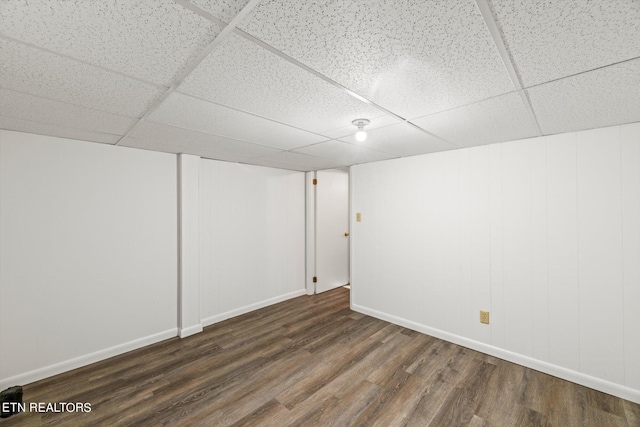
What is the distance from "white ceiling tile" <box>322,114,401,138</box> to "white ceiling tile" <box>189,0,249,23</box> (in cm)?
121

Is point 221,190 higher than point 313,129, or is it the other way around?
point 313,129

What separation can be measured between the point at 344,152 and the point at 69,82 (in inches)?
92.2

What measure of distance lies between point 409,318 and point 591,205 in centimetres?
213

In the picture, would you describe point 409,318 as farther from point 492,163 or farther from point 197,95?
point 197,95

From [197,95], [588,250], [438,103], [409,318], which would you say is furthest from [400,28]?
[409,318]

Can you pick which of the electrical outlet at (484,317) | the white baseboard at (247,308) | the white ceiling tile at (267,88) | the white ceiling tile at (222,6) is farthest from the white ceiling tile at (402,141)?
the white baseboard at (247,308)

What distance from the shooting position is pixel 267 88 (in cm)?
148

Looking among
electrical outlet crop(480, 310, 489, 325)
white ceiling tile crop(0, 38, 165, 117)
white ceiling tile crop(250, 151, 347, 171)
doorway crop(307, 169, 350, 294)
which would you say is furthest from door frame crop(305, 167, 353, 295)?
white ceiling tile crop(0, 38, 165, 117)

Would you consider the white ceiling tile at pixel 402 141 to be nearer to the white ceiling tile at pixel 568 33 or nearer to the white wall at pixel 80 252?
the white ceiling tile at pixel 568 33

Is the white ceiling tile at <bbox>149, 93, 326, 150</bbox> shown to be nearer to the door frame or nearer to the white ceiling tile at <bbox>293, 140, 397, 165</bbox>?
the white ceiling tile at <bbox>293, 140, 397, 165</bbox>

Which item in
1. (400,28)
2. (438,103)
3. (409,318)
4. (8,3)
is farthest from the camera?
(409,318)

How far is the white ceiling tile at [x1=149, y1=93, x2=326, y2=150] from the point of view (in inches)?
68.3

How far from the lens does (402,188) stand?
3.44 m

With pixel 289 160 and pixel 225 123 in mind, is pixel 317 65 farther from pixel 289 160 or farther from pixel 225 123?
pixel 289 160
